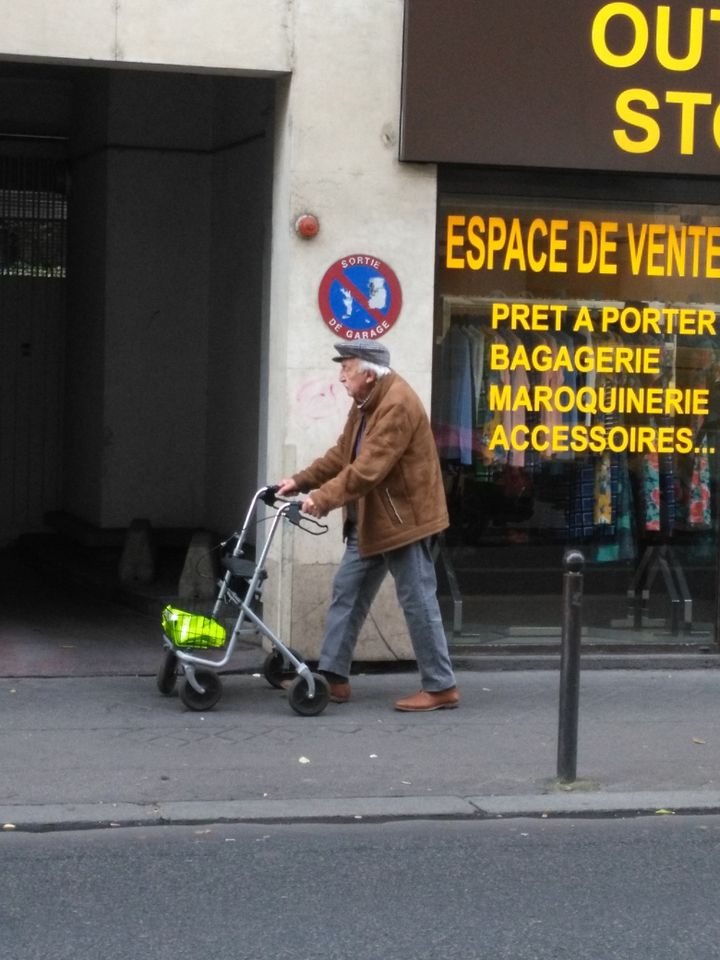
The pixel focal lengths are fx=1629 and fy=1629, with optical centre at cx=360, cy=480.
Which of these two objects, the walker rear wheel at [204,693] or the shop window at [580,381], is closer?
the walker rear wheel at [204,693]

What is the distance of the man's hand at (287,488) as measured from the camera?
27.2ft

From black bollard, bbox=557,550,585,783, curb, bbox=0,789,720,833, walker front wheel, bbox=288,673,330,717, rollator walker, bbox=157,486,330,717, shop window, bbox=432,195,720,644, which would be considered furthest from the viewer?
shop window, bbox=432,195,720,644

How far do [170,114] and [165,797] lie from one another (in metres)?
8.08

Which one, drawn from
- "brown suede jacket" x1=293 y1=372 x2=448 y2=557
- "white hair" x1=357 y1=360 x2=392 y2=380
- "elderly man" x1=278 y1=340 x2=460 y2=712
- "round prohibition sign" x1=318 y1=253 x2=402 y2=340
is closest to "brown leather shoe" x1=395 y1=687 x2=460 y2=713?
"elderly man" x1=278 y1=340 x2=460 y2=712

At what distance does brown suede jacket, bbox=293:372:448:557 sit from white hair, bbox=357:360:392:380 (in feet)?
0.09

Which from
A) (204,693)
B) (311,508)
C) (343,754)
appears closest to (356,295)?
(311,508)

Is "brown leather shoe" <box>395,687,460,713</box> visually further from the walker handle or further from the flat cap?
the flat cap

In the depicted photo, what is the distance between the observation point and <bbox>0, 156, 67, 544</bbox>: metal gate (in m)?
14.9

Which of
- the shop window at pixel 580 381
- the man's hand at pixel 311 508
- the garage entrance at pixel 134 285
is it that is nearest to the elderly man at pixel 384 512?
the man's hand at pixel 311 508

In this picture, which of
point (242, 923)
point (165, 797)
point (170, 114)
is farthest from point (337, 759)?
point (170, 114)

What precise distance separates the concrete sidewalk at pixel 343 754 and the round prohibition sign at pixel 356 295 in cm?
203

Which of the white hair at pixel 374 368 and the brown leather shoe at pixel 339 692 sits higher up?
the white hair at pixel 374 368

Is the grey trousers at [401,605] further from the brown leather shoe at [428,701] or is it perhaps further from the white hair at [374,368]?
the white hair at [374,368]

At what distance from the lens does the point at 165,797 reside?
→ 264 inches
